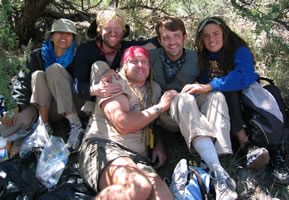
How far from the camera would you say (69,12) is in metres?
4.93

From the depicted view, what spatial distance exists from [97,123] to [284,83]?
2460mm

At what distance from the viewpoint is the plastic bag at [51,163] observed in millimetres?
2643

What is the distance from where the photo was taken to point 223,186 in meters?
2.45

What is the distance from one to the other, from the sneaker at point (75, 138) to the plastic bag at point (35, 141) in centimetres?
23

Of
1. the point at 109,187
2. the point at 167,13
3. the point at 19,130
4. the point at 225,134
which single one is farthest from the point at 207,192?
the point at 167,13

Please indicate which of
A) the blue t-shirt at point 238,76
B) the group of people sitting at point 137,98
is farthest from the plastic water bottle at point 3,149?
the blue t-shirt at point 238,76

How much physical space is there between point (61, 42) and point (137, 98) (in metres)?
1.14

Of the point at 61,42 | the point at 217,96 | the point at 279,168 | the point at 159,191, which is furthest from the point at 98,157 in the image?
the point at 279,168

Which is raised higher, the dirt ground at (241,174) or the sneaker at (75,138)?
the sneaker at (75,138)

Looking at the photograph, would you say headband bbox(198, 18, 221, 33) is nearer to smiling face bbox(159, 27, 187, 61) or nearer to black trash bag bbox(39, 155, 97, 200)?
smiling face bbox(159, 27, 187, 61)

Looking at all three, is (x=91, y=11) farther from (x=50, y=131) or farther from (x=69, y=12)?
(x=50, y=131)

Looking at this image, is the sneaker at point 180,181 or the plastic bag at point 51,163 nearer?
the sneaker at point 180,181

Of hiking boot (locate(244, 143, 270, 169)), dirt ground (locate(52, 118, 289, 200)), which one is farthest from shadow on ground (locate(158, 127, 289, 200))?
hiking boot (locate(244, 143, 270, 169))

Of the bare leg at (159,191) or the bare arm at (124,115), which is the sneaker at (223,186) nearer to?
the bare leg at (159,191)
